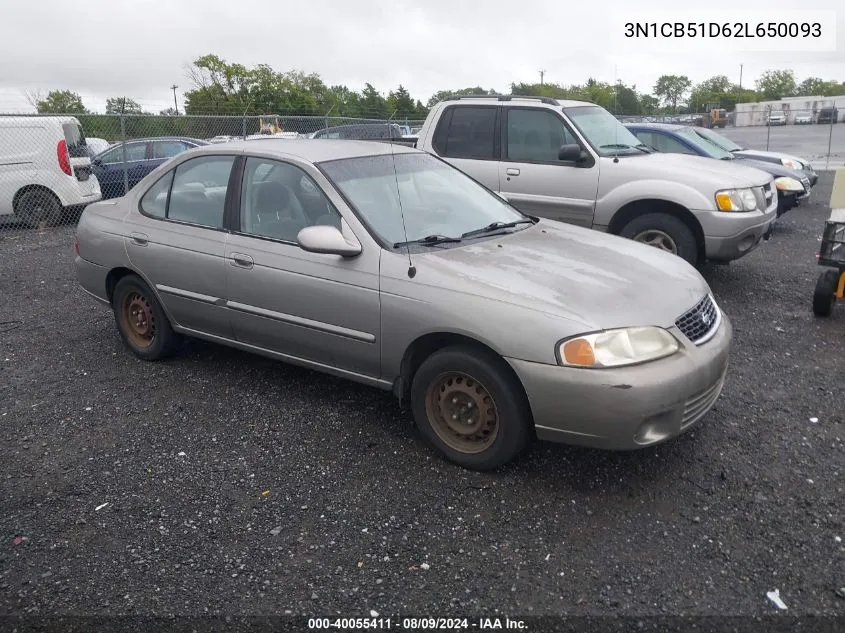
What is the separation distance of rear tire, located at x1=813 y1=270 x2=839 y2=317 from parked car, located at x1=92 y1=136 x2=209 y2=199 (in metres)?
11.2

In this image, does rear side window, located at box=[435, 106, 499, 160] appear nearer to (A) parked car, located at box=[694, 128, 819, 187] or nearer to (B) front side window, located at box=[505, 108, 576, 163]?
(B) front side window, located at box=[505, 108, 576, 163]

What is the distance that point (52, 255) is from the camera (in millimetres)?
9875

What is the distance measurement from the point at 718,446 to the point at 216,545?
104 inches

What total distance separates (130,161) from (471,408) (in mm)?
12747

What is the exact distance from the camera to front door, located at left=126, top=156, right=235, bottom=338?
4758 millimetres

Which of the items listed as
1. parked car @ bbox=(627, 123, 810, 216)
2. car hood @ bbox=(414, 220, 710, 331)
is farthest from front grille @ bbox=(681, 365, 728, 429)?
parked car @ bbox=(627, 123, 810, 216)

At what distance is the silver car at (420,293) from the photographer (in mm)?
3438

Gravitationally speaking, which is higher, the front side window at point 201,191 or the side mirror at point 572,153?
the side mirror at point 572,153

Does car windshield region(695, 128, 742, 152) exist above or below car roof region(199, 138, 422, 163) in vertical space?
above

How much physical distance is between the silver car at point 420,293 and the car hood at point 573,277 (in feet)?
0.04

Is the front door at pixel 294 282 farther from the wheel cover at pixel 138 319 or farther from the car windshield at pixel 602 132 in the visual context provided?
the car windshield at pixel 602 132

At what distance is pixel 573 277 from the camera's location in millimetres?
3805

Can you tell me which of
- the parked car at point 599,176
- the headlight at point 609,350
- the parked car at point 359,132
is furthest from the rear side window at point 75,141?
the headlight at point 609,350

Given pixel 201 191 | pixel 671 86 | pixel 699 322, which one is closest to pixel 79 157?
pixel 201 191
